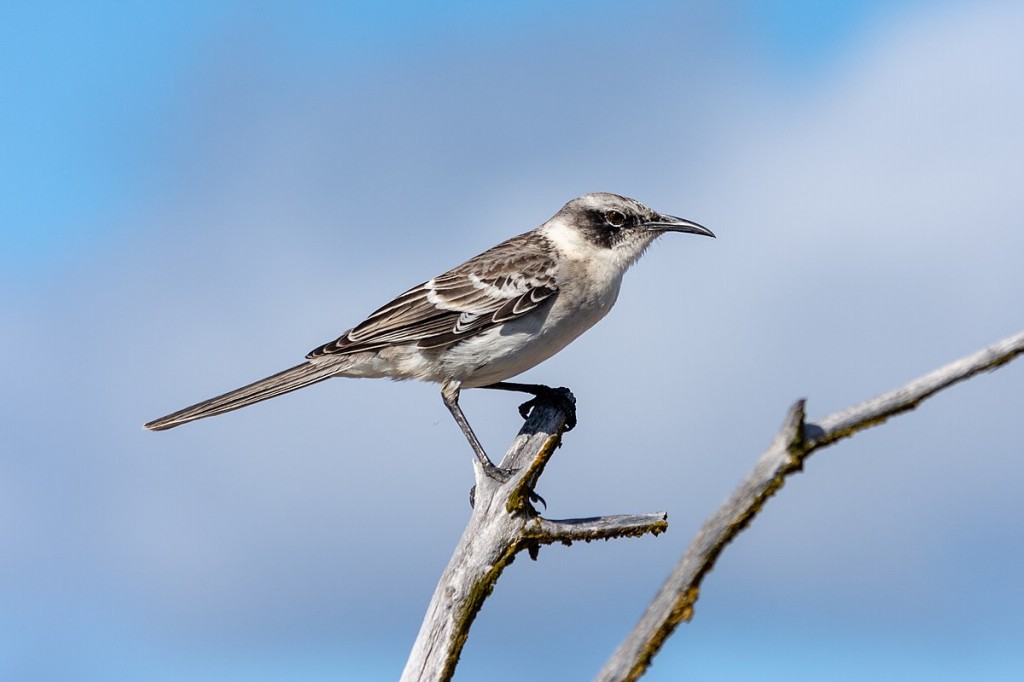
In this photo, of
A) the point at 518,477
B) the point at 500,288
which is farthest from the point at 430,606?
the point at 500,288

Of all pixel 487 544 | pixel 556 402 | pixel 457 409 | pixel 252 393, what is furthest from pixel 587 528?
pixel 252 393

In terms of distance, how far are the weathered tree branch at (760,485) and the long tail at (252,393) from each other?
6.27 meters

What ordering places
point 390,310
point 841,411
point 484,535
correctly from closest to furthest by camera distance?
point 841,411
point 484,535
point 390,310

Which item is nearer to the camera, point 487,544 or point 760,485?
Answer: point 760,485

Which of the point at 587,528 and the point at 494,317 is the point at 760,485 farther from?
the point at 494,317

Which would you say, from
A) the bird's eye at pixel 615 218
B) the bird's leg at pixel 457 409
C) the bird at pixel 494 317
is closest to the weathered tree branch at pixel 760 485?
the bird's leg at pixel 457 409

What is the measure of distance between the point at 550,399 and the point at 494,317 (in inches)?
44.9

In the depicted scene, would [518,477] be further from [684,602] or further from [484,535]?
[684,602]

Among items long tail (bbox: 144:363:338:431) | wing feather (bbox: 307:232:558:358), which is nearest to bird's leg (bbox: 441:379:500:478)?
wing feather (bbox: 307:232:558:358)

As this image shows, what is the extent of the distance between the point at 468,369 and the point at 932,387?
5.73 meters

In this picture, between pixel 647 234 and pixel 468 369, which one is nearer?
pixel 468 369

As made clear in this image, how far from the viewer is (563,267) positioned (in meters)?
11.4

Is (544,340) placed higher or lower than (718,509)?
higher

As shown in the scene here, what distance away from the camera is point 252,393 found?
1159 centimetres
